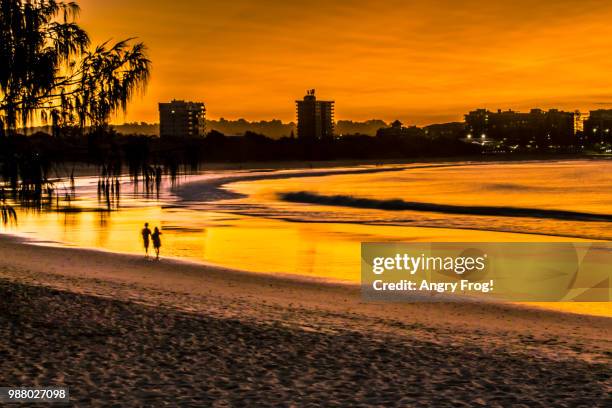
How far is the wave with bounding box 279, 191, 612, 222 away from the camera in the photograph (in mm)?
46466

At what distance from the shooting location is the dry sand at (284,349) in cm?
848

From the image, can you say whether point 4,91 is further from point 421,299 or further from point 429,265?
point 429,265

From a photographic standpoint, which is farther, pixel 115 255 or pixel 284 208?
pixel 284 208

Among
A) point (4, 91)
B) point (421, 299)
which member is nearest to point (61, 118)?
point (4, 91)

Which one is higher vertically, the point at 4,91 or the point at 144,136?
the point at 4,91

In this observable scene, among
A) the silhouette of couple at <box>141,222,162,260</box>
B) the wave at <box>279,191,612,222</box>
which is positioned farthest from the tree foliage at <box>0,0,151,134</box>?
the wave at <box>279,191,612,222</box>

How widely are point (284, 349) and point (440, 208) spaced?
43149 mm

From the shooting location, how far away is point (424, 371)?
9555 mm

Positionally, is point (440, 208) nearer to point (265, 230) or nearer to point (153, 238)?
point (265, 230)

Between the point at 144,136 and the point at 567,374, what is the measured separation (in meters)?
6.23

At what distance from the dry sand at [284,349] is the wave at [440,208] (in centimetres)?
3215

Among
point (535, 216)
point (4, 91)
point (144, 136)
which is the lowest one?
point (535, 216)

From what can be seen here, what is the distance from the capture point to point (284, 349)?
10.6 m

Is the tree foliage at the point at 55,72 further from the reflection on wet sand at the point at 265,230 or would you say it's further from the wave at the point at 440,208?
the wave at the point at 440,208
